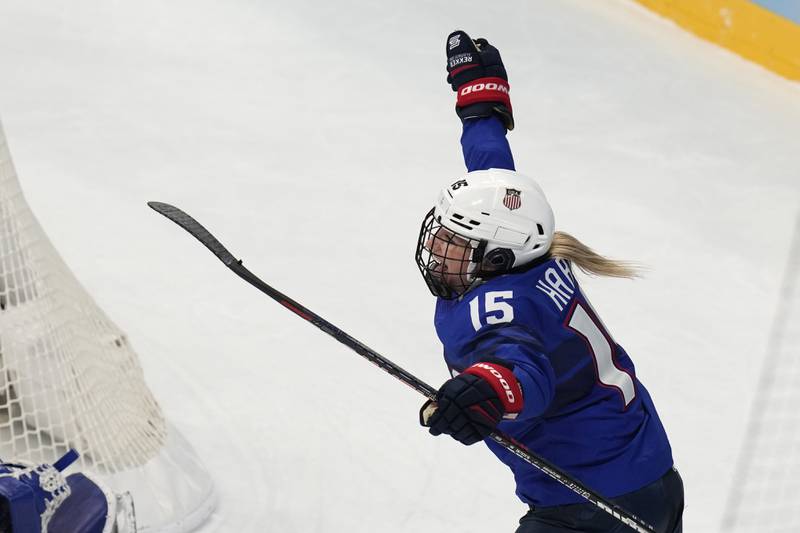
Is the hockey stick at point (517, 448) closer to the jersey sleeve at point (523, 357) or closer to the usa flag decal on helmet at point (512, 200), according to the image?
the jersey sleeve at point (523, 357)

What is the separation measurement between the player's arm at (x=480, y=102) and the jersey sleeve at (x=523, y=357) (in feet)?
2.58

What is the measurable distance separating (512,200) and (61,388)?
1.46 meters

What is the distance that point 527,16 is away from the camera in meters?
7.25

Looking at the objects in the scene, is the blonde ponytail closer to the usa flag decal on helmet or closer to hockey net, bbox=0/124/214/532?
the usa flag decal on helmet

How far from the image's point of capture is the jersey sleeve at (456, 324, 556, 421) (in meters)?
2.10

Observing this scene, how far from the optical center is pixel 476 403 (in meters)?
2.02

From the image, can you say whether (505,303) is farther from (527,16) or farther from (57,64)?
(527,16)

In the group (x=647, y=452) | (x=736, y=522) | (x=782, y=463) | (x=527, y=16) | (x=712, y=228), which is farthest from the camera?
(x=527, y=16)

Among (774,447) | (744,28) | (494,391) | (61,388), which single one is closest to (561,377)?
(494,391)

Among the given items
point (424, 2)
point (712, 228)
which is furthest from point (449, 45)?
point (424, 2)

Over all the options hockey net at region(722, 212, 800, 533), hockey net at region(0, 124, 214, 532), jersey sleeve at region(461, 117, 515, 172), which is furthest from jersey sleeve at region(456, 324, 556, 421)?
hockey net at region(722, 212, 800, 533)

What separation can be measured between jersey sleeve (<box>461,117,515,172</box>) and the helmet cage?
1.73ft

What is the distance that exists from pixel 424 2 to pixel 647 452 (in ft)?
17.5

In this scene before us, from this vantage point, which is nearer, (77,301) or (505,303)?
(505,303)
